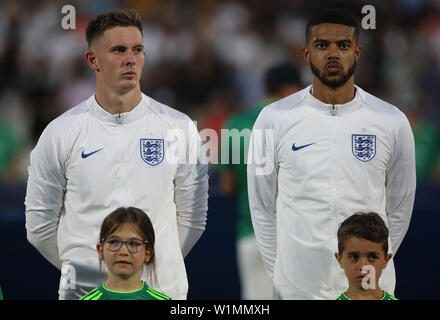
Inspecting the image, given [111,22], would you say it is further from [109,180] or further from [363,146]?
[363,146]

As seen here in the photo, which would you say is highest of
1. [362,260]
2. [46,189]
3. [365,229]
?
[46,189]

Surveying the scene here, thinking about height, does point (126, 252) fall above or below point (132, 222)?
below

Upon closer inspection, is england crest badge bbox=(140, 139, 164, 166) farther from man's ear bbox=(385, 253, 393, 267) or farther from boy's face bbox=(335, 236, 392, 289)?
man's ear bbox=(385, 253, 393, 267)

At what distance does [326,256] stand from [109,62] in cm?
109

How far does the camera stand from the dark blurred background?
377 centimetres

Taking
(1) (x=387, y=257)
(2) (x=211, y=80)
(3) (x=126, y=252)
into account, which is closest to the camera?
(3) (x=126, y=252)

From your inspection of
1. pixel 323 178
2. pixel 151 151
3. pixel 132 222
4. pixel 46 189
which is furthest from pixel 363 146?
pixel 46 189

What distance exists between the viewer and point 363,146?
3291 millimetres

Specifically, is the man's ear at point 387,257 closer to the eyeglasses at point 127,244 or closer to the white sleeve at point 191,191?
the white sleeve at point 191,191

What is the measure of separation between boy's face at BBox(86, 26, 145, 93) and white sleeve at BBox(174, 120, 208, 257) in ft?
0.98

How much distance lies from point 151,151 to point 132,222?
29 cm

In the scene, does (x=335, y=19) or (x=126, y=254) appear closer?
(x=126, y=254)

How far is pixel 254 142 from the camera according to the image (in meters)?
3.42

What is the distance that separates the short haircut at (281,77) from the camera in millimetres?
3672
